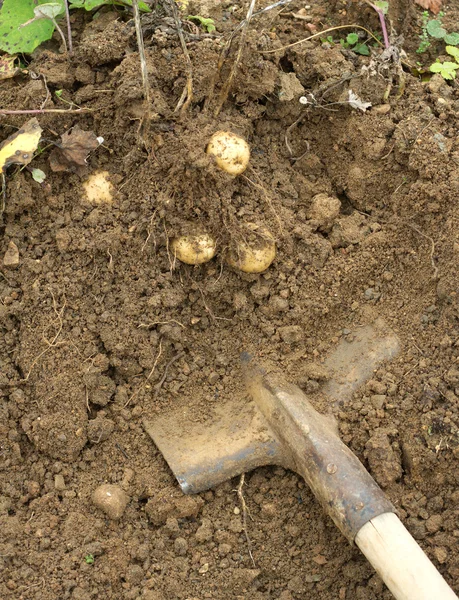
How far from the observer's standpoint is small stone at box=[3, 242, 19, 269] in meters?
2.42

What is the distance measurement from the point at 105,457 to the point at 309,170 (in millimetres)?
1366

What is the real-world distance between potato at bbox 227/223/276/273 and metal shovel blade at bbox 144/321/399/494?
18.4 inches

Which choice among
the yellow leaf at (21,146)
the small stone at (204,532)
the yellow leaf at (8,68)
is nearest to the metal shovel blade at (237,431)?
the small stone at (204,532)

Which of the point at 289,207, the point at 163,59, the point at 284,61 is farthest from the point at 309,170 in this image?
the point at 163,59

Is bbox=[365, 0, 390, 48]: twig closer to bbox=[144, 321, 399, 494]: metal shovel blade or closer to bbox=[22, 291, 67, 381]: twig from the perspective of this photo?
bbox=[144, 321, 399, 494]: metal shovel blade

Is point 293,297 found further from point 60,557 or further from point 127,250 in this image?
point 60,557

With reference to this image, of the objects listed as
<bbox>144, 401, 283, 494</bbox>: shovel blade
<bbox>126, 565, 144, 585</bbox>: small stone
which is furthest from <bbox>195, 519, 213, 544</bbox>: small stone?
<bbox>126, 565, 144, 585</bbox>: small stone

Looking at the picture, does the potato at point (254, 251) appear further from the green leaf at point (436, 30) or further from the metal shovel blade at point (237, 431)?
the green leaf at point (436, 30)

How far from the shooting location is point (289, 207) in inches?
102

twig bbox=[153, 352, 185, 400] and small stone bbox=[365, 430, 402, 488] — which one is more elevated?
twig bbox=[153, 352, 185, 400]

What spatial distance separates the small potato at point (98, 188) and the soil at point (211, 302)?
0.09ft

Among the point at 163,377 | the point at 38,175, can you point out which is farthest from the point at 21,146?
the point at 163,377

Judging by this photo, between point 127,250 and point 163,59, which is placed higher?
point 163,59

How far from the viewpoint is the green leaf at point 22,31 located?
2.51 metres
